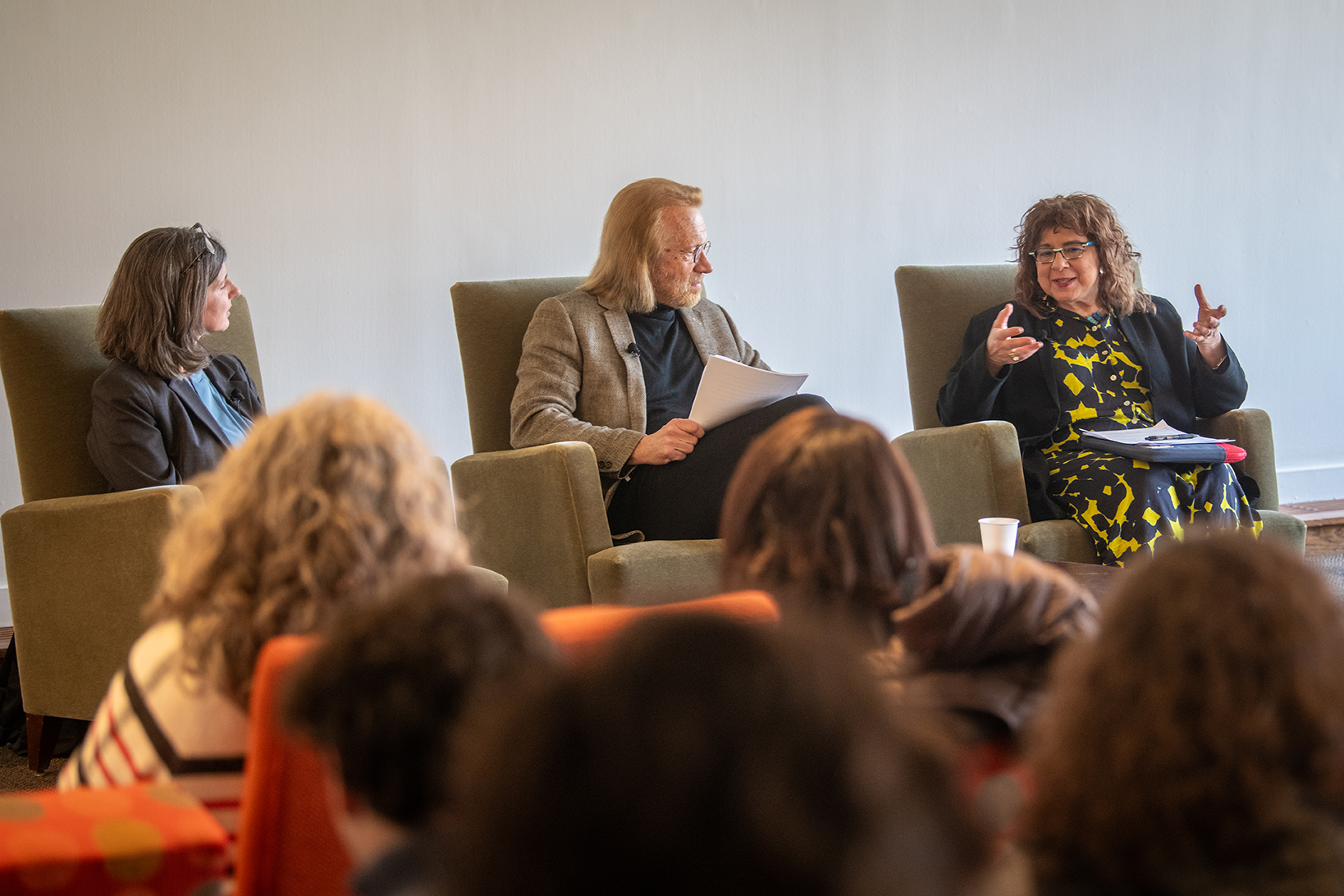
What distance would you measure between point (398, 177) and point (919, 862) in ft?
10.6

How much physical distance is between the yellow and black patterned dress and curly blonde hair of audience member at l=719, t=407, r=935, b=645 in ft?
5.61

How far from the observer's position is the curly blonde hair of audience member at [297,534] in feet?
3.05

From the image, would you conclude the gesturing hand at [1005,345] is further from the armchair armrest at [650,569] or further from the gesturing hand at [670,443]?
the armchair armrest at [650,569]

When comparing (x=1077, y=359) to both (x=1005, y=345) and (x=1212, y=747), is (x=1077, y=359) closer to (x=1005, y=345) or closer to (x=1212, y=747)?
(x=1005, y=345)

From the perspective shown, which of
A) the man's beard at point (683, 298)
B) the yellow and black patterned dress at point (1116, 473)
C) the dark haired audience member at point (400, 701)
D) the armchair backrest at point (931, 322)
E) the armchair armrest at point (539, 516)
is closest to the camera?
the dark haired audience member at point (400, 701)

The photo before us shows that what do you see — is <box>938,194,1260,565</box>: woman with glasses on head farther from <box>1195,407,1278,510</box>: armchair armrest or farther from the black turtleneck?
the black turtleneck

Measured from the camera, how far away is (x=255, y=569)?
958mm

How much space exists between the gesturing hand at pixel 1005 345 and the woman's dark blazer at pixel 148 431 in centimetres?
180

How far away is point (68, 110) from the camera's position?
10.3ft

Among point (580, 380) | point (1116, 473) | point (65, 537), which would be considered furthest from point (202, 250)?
point (1116, 473)

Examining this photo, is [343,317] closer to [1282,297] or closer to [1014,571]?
[1014,571]

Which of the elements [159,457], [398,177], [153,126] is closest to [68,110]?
[153,126]

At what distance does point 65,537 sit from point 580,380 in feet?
3.75

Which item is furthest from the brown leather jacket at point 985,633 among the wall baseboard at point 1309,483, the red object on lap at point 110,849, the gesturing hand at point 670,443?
the wall baseboard at point 1309,483
